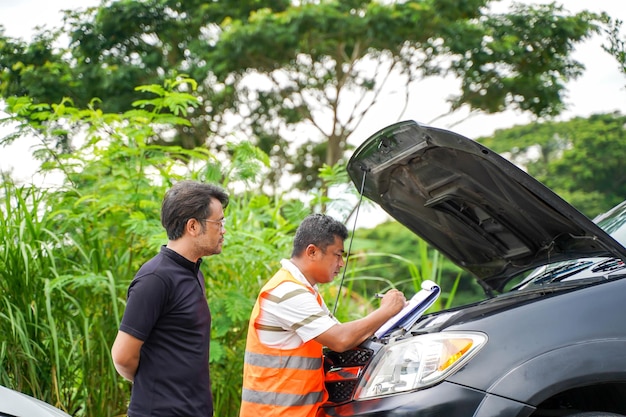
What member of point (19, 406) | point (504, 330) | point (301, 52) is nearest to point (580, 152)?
point (301, 52)

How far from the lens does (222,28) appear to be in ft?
52.0

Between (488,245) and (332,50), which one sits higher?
(332,50)

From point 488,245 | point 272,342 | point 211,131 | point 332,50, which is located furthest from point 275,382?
point 211,131

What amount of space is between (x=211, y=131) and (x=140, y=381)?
555 inches

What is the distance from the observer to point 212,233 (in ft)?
10.6

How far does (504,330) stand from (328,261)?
994mm

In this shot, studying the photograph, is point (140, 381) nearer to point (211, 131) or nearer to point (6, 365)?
point (6, 365)

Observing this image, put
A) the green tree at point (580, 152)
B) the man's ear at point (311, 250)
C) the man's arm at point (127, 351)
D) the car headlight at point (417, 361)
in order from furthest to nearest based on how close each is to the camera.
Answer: the green tree at point (580, 152) → the man's ear at point (311, 250) → the man's arm at point (127, 351) → the car headlight at point (417, 361)

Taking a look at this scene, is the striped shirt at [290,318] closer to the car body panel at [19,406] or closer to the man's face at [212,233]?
the man's face at [212,233]

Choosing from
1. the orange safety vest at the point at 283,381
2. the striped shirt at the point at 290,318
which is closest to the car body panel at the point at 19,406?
the orange safety vest at the point at 283,381

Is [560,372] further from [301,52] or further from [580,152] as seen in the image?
[580,152]

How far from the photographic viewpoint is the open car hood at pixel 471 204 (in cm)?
298

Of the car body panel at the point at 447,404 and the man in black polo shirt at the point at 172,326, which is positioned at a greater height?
the man in black polo shirt at the point at 172,326

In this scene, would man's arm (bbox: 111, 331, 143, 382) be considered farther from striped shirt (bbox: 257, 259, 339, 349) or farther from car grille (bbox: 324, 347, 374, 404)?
car grille (bbox: 324, 347, 374, 404)
